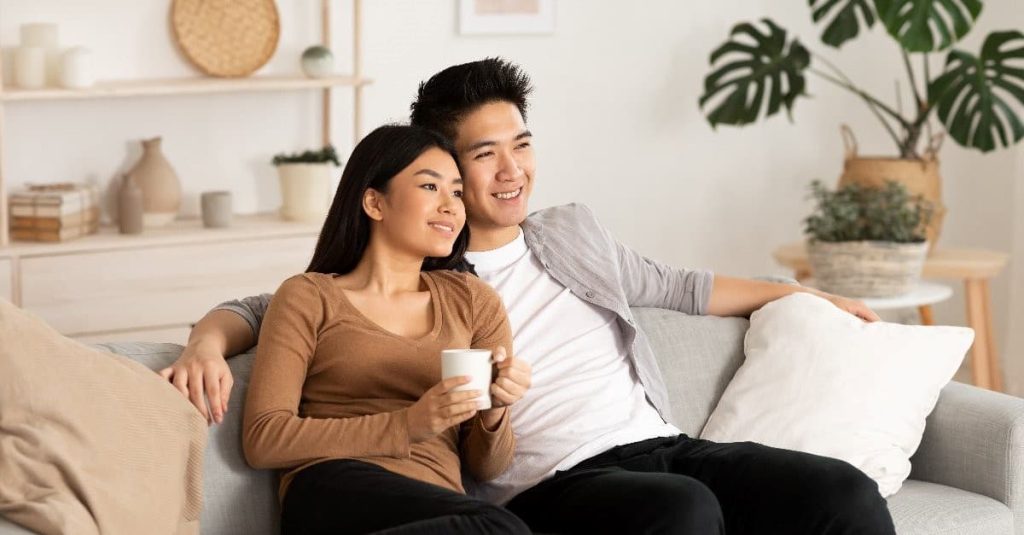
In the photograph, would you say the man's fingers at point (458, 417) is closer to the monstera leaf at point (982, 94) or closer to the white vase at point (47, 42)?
the white vase at point (47, 42)

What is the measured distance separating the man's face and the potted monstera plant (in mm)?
2051

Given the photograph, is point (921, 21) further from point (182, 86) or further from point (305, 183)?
point (182, 86)

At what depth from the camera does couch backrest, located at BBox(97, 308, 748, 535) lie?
2.30 metres

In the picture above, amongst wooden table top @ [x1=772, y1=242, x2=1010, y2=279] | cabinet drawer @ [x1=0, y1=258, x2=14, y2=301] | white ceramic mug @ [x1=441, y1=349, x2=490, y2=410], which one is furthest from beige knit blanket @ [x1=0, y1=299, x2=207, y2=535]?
wooden table top @ [x1=772, y1=242, x2=1010, y2=279]

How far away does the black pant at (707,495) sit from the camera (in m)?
2.20

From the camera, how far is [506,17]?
4.76 meters

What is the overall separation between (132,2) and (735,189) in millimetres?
2236

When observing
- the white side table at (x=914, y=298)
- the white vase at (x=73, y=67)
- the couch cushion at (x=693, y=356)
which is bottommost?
the white side table at (x=914, y=298)

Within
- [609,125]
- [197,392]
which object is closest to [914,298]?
[609,125]

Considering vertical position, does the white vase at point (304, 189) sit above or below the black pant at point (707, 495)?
above

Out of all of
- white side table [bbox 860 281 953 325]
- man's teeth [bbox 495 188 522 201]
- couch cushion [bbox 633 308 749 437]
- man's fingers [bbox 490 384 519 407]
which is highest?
man's teeth [bbox 495 188 522 201]

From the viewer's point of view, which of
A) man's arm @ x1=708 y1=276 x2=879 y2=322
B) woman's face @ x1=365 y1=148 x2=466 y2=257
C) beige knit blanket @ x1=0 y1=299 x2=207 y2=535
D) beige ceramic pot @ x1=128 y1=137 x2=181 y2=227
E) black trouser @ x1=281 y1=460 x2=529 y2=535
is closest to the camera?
beige knit blanket @ x1=0 y1=299 x2=207 y2=535

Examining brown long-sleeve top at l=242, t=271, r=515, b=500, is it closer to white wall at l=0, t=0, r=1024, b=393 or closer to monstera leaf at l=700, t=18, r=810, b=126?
white wall at l=0, t=0, r=1024, b=393

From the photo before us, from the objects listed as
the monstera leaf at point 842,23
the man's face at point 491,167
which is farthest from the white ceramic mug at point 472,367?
the monstera leaf at point 842,23
